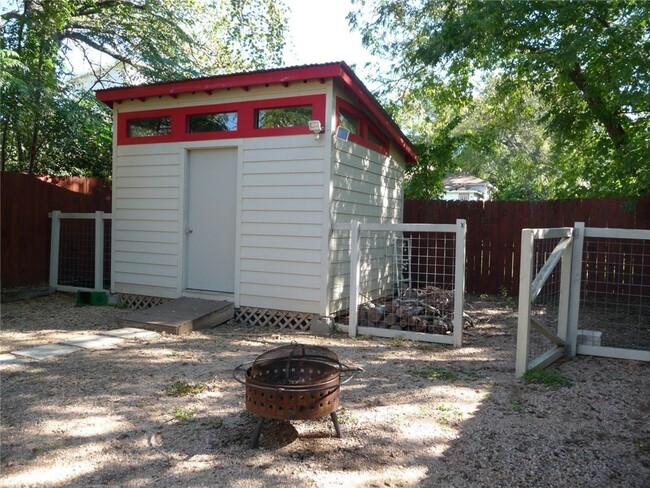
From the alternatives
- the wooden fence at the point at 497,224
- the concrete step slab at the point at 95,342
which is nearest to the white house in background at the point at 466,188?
the wooden fence at the point at 497,224

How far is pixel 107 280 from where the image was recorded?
29.5 ft

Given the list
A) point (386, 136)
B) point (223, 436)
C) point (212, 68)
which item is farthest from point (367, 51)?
point (223, 436)

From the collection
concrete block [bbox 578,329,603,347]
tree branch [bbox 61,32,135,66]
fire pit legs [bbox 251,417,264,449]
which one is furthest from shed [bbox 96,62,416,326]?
tree branch [bbox 61,32,135,66]

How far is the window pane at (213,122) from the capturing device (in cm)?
680

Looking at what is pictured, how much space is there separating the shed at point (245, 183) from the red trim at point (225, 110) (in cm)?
1

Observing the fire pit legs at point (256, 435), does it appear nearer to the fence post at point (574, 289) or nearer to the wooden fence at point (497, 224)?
the fence post at point (574, 289)

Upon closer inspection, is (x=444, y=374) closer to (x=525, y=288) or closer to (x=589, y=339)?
(x=525, y=288)

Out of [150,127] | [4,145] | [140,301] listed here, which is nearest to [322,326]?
[140,301]

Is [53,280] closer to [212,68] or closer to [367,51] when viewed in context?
[212,68]

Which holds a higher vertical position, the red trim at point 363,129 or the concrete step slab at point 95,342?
the red trim at point 363,129

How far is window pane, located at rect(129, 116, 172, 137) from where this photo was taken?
7340 millimetres

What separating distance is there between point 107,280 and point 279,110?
15.3ft

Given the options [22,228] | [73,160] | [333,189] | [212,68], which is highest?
[212,68]

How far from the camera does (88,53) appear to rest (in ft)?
42.0
